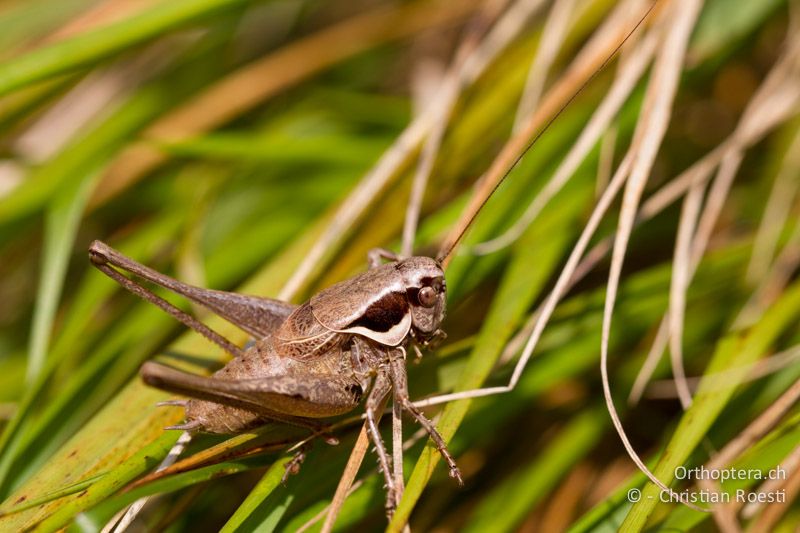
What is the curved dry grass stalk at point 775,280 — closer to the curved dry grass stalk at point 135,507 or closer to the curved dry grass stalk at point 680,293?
the curved dry grass stalk at point 680,293

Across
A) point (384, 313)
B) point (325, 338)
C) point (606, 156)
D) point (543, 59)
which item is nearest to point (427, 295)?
point (384, 313)

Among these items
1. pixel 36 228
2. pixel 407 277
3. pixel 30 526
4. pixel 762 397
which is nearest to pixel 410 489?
pixel 407 277

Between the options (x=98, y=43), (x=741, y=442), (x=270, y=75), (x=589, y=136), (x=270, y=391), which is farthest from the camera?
(x=270, y=75)

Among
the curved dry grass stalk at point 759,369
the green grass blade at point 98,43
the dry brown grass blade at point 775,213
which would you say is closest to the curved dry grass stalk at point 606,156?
the dry brown grass blade at point 775,213

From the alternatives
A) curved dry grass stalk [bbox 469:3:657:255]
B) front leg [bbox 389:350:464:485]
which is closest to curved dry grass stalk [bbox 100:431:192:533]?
front leg [bbox 389:350:464:485]

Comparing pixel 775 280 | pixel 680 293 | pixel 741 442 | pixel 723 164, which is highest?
pixel 723 164

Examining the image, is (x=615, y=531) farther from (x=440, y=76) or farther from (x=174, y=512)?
(x=440, y=76)

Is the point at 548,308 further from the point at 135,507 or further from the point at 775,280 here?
the point at 135,507
